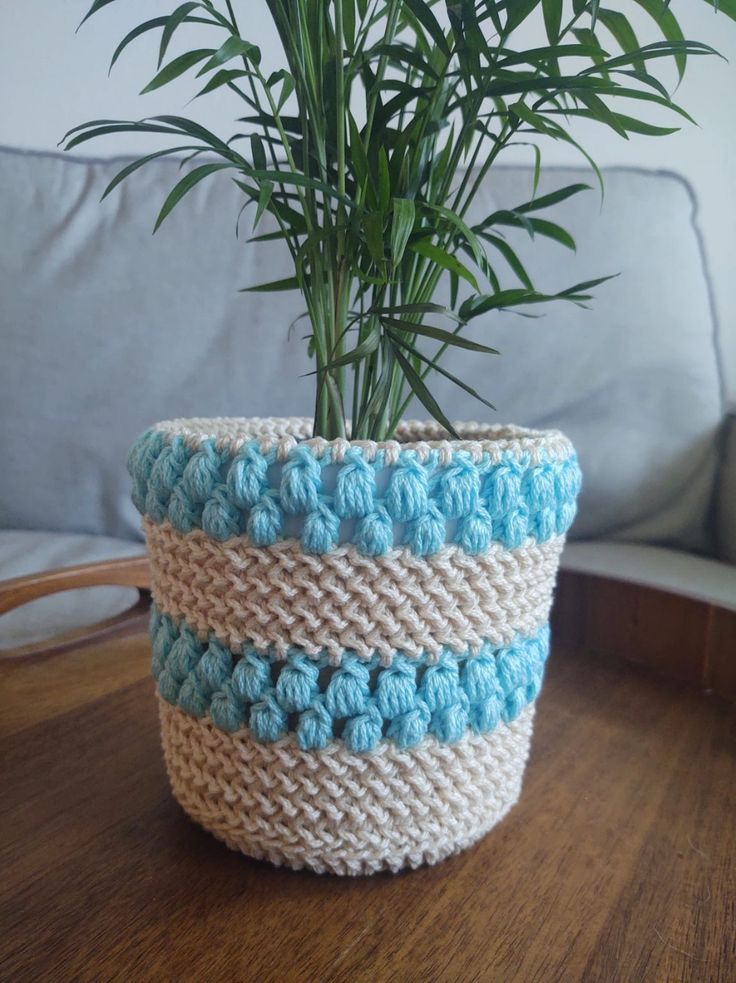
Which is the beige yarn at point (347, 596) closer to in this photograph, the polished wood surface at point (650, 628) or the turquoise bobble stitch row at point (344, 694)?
the turquoise bobble stitch row at point (344, 694)

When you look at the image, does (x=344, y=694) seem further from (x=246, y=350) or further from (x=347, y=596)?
(x=246, y=350)

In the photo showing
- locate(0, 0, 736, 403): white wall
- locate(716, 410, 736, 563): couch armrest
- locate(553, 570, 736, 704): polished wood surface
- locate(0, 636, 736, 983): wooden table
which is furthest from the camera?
locate(0, 0, 736, 403): white wall

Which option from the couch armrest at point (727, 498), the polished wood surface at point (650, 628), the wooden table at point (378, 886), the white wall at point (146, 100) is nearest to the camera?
the wooden table at point (378, 886)

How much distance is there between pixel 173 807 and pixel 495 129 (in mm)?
904

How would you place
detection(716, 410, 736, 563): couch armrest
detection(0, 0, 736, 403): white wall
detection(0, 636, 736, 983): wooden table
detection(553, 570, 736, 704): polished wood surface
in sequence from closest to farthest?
detection(0, 636, 736, 983): wooden table → detection(553, 570, 736, 704): polished wood surface → detection(716, 410, 736, 563): couch armrest → detection(0, 0, 736, 403): white wall

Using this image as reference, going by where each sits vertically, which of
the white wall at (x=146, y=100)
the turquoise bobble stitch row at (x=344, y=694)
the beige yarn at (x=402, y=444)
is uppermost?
the white wall at (x=146, y=100)

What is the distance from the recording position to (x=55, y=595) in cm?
73

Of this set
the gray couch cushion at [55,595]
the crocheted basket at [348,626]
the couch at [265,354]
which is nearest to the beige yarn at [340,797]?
the crocheted basket at [348,626]

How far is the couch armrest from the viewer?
0.78m

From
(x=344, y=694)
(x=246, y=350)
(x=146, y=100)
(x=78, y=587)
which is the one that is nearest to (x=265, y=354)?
(x=246, y=350)

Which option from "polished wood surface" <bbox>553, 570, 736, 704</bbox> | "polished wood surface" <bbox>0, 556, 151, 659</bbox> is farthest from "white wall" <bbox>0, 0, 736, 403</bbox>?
"polished wood surface" <bbox>0, 556, 151, 659</bbox>

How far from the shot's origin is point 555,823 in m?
0.41

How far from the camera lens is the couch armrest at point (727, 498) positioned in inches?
30.6

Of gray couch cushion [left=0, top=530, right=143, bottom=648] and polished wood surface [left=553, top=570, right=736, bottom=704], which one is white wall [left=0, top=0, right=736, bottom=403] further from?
gray couch cushion [left=0, top=530, right=143, bottom=648]
